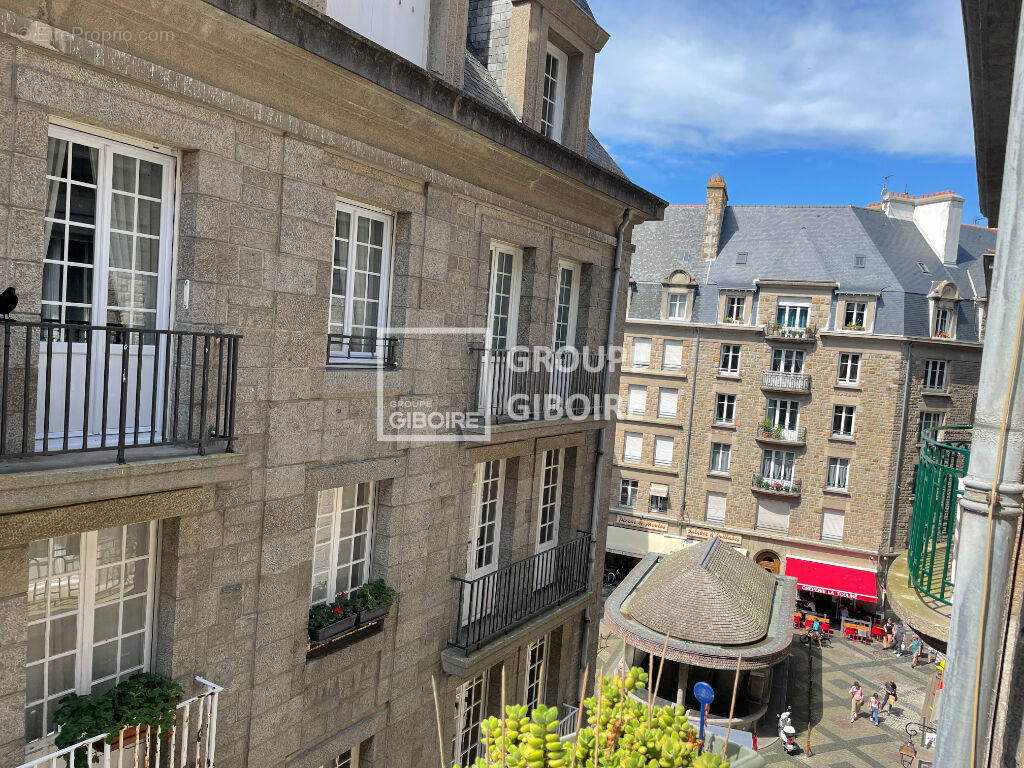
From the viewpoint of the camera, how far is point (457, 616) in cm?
957

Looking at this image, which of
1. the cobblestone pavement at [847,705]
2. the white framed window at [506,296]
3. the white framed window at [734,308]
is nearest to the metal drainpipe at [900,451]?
the cobblestone pavement at [847,705]

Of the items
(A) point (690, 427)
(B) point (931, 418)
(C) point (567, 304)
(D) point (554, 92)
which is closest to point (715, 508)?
(A) point (690, 427)

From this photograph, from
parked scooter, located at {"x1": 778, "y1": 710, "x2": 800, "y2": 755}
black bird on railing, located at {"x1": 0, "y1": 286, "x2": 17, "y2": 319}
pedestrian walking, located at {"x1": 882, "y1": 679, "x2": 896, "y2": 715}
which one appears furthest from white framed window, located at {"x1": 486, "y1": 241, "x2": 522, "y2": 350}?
pedestrian walking, located at {"x1": 882, "y1": 679, "x2": 896, "y2": 715}

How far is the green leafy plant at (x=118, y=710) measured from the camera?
518 centimetres

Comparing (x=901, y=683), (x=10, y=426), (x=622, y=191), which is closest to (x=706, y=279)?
(x=901, y=683)

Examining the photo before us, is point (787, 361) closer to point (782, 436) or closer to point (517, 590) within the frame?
point (782, 436)

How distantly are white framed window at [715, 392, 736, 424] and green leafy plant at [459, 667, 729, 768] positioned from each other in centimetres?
3037

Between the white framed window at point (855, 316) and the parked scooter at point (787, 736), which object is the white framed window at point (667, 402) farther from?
the parked scooter at point (787, 736)

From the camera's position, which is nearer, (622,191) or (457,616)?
(457,616)

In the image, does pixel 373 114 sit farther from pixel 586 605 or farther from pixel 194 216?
pixel 586 605

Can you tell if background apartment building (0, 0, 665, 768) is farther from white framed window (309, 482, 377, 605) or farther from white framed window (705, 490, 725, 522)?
white framed window (705, 490, 725, 522)

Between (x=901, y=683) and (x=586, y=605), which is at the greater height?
(x=586, y=605)

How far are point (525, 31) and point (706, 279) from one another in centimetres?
2695

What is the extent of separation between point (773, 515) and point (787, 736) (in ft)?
46.0
